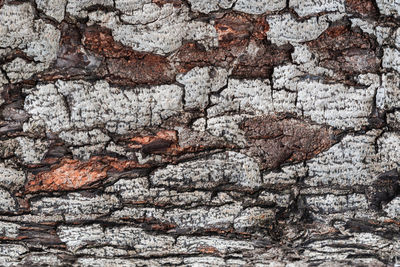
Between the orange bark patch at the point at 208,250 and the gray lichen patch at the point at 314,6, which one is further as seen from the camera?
the orange bark patch at the point at 208,250

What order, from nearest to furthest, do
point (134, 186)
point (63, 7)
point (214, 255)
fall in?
1. point (63, 7)
2. point (134, 186)
3. point (214, 255)

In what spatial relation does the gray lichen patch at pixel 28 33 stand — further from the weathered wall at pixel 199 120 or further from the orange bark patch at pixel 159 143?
the orange bark patch at pixel 159 143

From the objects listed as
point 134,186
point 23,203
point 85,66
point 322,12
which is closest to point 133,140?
point 134,186

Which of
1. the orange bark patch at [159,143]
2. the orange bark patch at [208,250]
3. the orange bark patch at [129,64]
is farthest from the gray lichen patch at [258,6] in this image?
the orange bark patch at [208,250]

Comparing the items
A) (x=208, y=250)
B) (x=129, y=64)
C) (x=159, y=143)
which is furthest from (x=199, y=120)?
(x=208, y=250)

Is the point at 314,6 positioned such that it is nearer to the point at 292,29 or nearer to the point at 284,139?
the point at 292,29

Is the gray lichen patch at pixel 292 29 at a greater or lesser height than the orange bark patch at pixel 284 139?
greater

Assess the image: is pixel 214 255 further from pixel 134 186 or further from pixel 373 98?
pixel 373 98
